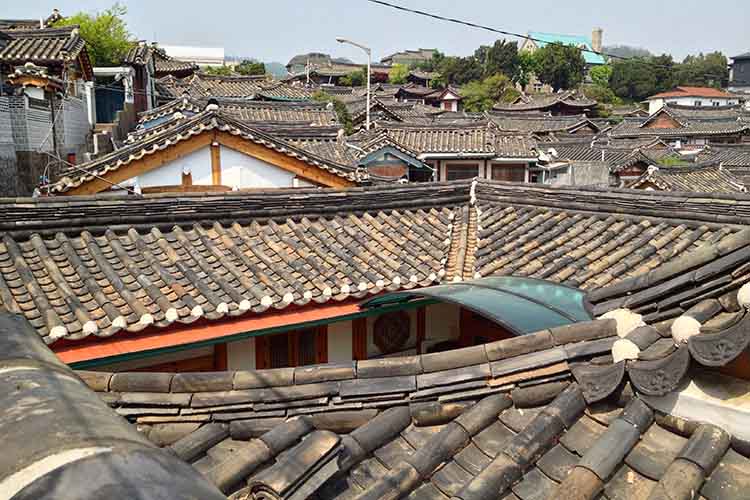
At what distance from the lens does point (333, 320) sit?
7.88m

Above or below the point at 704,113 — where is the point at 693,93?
above

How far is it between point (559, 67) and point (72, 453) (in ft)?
310

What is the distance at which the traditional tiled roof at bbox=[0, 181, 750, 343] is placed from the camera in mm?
7000

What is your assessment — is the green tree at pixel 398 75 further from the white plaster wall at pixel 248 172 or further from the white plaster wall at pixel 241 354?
the white plaster wall at pixel 241 354

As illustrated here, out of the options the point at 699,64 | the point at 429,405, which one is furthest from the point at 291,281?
the point at 699,64

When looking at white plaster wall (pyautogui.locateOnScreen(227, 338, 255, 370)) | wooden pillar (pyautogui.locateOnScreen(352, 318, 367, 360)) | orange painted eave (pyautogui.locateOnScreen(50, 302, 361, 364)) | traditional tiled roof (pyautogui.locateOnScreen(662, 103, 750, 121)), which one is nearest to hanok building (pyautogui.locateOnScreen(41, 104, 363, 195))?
wooden pillar (pyautogui.locateOnScreen(352, 318, 367, 360))

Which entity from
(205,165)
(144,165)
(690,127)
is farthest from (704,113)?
(144,165)

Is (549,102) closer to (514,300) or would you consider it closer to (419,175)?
(419,175)

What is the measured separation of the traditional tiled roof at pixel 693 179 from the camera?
941 inches

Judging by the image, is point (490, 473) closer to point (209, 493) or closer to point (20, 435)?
point (209, 493)

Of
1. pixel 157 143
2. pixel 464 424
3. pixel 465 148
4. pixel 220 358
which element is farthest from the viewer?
pixel 465 148

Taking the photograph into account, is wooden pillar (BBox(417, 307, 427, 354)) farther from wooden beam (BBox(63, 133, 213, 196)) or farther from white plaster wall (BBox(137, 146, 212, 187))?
wooden beam (BBox(63, 133, 213, 196))

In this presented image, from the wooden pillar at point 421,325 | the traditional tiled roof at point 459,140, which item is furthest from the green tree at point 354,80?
the wooden pillar at point 421,325

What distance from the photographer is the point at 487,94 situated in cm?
7750
